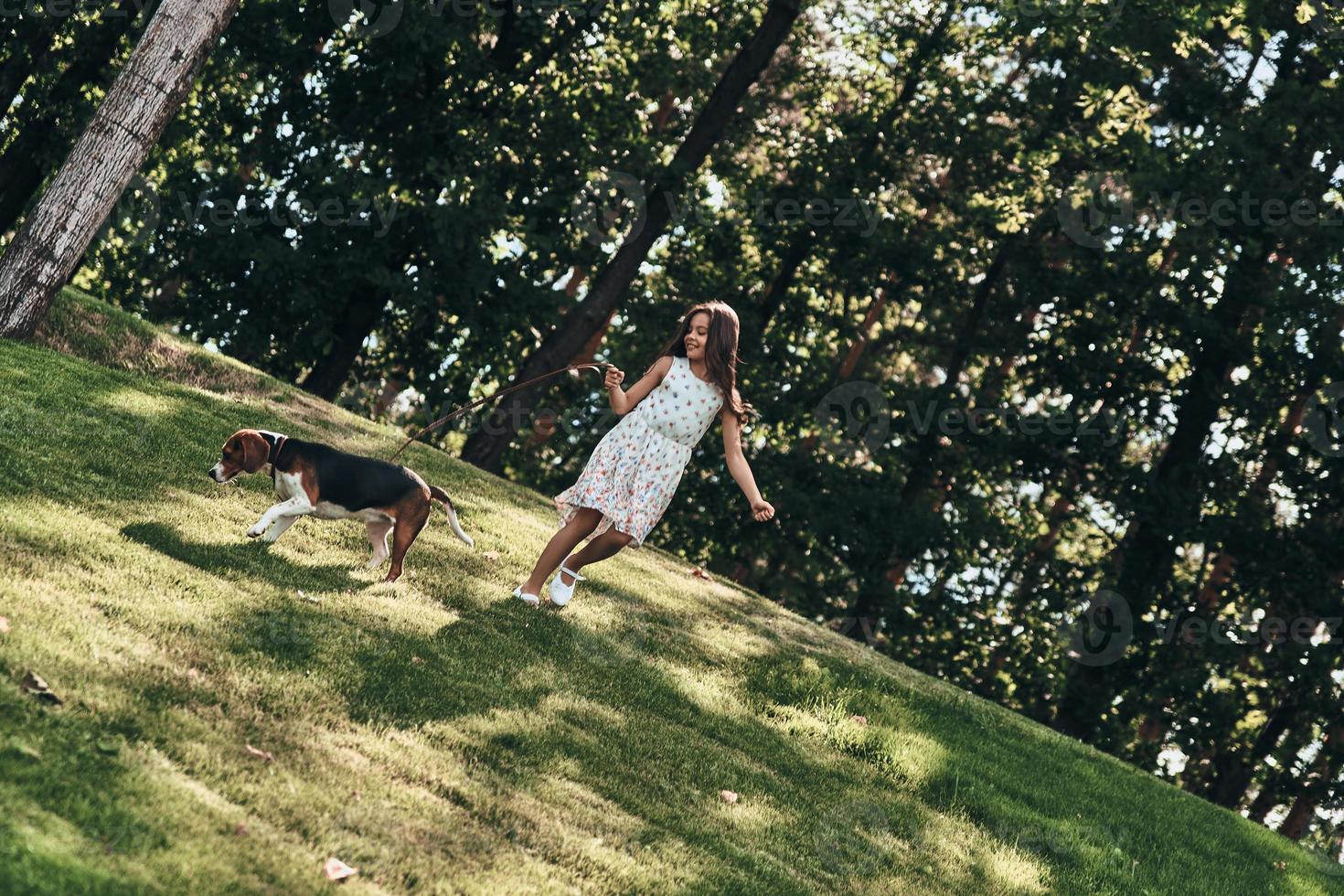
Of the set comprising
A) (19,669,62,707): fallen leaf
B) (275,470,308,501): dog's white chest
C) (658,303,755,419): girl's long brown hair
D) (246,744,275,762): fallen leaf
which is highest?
(658,303,755,419): girl's long brown hair

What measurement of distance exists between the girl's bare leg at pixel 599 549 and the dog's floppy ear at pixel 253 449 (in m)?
2.20

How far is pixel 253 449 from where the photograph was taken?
791 cm

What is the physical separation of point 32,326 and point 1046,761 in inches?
381

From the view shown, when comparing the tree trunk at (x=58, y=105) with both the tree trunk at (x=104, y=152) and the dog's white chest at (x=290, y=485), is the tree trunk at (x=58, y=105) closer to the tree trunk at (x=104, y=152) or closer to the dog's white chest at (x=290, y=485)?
the tree trunk at (x=104, y=152)

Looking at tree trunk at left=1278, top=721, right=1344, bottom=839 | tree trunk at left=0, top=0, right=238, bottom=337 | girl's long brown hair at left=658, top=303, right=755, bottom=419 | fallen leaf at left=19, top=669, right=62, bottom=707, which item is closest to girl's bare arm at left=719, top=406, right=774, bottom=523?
girl's long brown hair at left=658, top=303, right=755, bottom=419

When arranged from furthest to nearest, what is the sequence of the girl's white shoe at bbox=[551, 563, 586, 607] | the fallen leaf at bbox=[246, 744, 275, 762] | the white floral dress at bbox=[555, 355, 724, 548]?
the girl's white shoe at bbox=[551, 563, 586, 607], the white floral dress at bbox=[555, 355, 724, 548], the fallen leaf at bbox=[246, 744, 275, 762]

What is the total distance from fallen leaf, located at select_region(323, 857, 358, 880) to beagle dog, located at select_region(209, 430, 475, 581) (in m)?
3.60

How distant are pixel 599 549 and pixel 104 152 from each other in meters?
6.25

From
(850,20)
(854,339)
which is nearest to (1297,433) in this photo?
(854,339)

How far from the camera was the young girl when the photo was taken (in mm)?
8492

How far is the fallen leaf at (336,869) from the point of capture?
175 inches

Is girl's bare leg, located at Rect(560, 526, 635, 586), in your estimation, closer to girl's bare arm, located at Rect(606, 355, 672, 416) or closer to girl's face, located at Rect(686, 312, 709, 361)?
girl's bare arm, located at Rect(606, 355, 672, 416)

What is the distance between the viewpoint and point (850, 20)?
83.7 feet

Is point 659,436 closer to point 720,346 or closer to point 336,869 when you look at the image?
point 720,346
